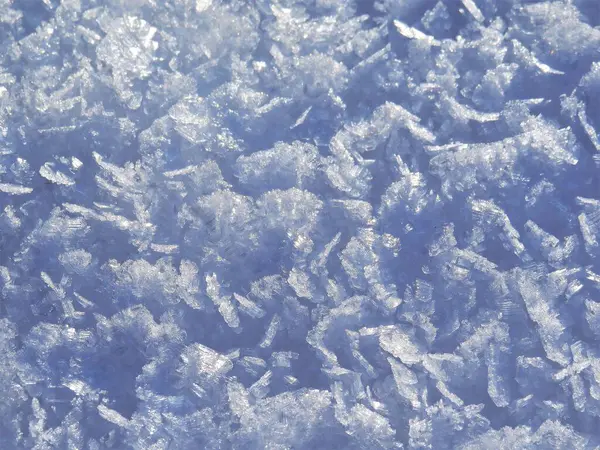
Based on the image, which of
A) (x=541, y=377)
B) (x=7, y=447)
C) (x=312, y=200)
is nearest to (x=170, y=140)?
(x=312, y=200)

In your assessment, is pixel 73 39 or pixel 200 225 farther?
pixel 73 39

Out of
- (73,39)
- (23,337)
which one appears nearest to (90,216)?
(23,337)

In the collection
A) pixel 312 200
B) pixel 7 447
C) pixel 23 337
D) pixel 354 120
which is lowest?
pixel 7 447

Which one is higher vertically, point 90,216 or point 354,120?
point 354,120

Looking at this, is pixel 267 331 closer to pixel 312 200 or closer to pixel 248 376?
pixel 248 376

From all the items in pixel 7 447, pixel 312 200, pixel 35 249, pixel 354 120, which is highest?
pixel 354 120

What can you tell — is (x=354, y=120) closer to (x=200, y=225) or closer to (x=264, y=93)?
(x=264, y=93)
